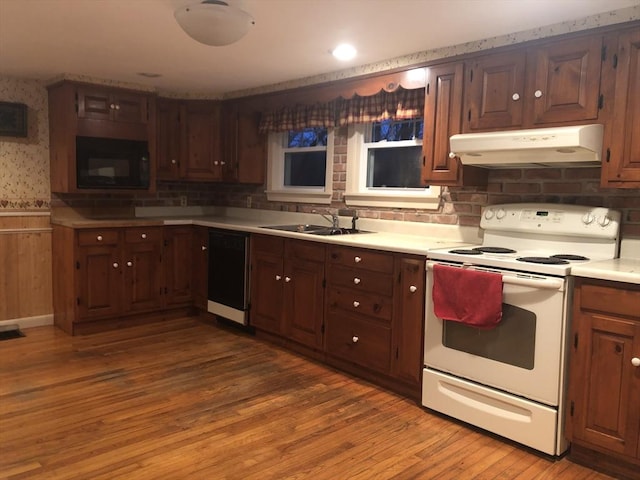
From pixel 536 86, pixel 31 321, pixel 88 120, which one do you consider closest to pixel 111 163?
pixel 88 120

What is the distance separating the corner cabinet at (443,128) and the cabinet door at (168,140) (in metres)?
2.74

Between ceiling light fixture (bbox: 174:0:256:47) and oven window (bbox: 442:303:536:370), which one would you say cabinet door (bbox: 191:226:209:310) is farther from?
oven window (bbox: 442:303:536:370)

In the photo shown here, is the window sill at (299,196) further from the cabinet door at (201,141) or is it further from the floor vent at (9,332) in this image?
the floor vent at (9,332)

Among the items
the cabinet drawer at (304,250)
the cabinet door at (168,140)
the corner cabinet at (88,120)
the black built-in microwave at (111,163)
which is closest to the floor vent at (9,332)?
the corner cabinet at (88,120)

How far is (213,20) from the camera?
256 centimetres

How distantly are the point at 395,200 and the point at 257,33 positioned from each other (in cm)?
156

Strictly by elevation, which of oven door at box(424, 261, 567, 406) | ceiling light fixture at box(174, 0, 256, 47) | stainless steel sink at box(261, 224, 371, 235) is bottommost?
oven door at box(424, 261, 567, 406)

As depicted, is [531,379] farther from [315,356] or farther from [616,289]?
[315,356]

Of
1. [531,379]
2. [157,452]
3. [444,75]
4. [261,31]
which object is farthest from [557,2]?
[157,452]

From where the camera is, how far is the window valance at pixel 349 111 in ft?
12.2

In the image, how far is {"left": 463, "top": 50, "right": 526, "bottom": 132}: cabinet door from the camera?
9.68 ft

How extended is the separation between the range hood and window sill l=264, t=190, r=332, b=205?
1.61 meters

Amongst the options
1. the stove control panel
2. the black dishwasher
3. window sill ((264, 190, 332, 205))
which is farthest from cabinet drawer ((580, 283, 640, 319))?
the black dishwasher

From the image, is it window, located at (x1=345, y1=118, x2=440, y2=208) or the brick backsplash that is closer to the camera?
the brick backsplash
